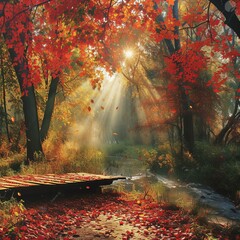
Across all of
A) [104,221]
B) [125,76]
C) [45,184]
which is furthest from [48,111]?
[104,221]

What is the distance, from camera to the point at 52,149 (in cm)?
1549

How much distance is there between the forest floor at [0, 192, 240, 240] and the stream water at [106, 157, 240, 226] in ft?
2.73

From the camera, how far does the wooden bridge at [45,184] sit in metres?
7.92

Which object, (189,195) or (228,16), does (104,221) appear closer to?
(228,16)

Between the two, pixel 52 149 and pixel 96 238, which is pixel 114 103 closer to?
pixel 52 149

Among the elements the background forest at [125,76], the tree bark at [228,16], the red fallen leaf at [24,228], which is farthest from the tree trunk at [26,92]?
the tree bark at [228,16]

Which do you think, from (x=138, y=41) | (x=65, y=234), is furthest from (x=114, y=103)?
(x=65, y=234)

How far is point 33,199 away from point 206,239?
462 centimetres

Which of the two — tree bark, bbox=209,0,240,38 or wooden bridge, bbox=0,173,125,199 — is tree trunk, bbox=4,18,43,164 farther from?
tree bark, bbox=209,0,240,38

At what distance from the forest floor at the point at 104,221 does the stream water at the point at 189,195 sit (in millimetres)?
831

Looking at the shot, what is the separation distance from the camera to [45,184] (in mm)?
8492

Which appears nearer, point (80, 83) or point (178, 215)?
point (178, 215)

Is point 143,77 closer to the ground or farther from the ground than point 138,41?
closer to the ground

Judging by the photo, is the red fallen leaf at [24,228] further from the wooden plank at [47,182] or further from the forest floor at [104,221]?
the wooden plank at [47,182]
